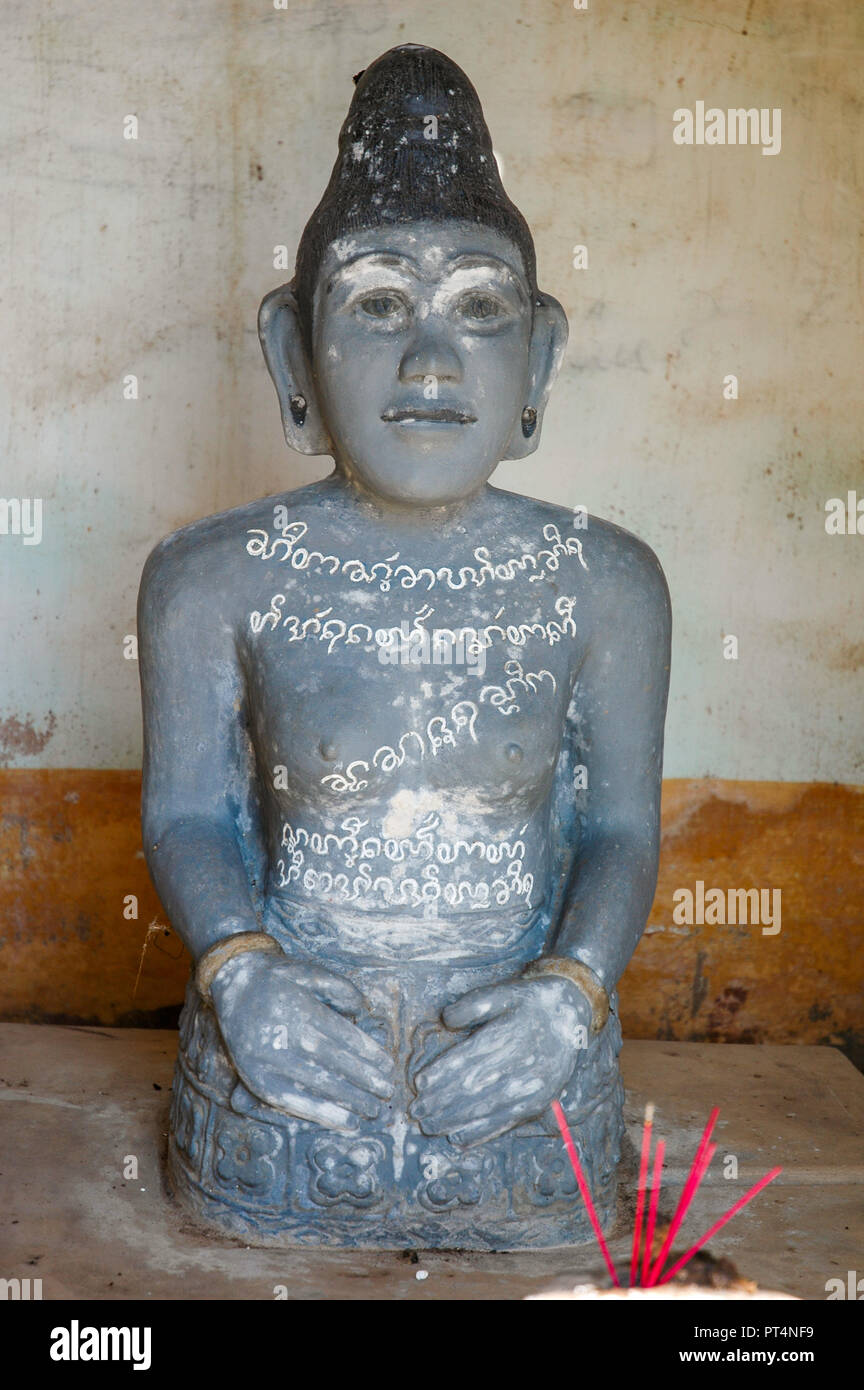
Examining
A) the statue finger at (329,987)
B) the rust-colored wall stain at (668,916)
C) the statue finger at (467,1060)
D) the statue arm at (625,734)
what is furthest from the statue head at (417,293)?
the rust-colored wall stain at (668,916)

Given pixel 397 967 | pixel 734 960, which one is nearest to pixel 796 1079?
pixel 734 960

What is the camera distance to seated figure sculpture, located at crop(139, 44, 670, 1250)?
304 centimetres

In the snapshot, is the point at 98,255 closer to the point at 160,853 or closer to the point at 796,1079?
the point at 160,853

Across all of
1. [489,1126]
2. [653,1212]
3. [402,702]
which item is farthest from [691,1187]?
[402,702]

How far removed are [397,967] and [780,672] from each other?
195 cm

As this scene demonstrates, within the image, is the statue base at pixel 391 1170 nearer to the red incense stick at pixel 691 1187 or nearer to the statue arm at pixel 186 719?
the red incense stick at pixel 691 1187

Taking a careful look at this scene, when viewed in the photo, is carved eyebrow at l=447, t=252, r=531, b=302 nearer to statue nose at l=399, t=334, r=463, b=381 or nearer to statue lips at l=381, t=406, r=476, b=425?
statue nose at l=399, t=334, r=463, b=381

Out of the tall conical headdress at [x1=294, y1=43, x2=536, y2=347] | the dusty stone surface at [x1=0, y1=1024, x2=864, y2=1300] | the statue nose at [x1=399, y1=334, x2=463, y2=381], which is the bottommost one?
the dusty stone surface at [x1=0, y1=1024, x2=864, y2=1300]

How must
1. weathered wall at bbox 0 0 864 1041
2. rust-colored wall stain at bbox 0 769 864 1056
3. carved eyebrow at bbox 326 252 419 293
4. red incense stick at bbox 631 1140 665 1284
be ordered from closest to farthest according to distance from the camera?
red incense stick at bbox 631 1140 665 1284
carved eyebrow at bbox 326 252 419 293
weathered wall at bbox 0 0 864 1041
rust-colored wall stain at bbox 0 769 864 1056

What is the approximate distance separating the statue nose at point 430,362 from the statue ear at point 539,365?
0.32 metres

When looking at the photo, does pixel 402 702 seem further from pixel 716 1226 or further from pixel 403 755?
pixel 716 1226

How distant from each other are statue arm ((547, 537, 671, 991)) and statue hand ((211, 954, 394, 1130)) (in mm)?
484

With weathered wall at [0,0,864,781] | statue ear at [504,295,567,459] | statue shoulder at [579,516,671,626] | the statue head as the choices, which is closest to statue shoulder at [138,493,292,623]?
the statue head

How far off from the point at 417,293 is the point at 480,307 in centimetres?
13
